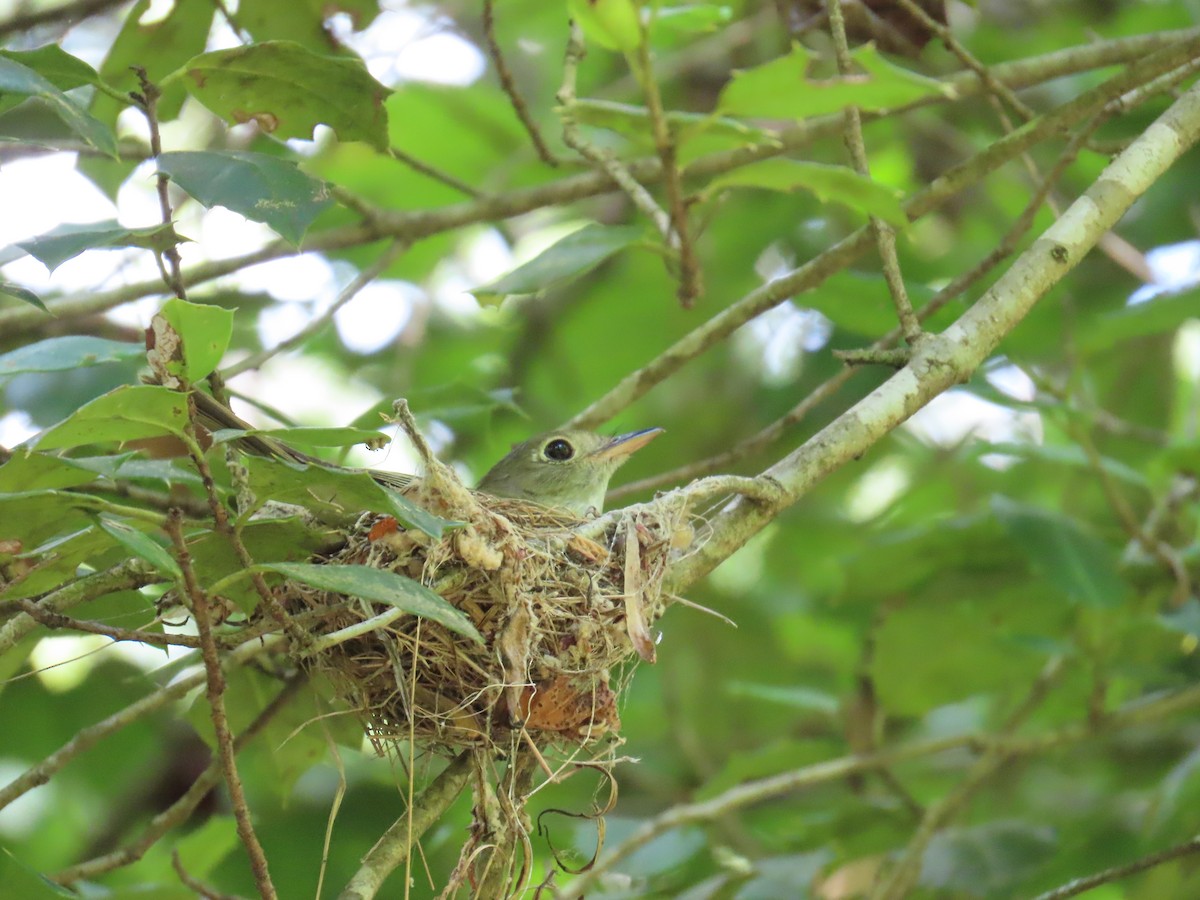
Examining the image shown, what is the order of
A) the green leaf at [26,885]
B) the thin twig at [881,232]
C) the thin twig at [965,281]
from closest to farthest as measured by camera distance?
the green leaf at [26,885]
the thin twig at [881,232]
the thin twig at [965,281]

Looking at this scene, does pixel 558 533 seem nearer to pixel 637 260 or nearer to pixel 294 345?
pixel 294 345

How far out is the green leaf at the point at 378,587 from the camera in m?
2.28

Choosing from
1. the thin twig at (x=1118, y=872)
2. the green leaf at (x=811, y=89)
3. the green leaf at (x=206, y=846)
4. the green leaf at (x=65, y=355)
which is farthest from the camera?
the green leaf at (x=206, y=846)

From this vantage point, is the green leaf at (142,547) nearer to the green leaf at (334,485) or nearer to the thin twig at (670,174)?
the green leaf at (334,485)

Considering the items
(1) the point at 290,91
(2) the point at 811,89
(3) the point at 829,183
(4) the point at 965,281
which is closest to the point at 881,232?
(3) the point at 829,183

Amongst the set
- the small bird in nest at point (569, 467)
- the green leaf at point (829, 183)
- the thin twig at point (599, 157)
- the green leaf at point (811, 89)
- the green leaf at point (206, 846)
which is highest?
the green leaf at point (811, 89)

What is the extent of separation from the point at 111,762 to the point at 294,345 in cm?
222

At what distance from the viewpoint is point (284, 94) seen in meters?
3.17

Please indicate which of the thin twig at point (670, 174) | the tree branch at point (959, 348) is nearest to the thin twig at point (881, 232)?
the tree branch at point (959, 348)

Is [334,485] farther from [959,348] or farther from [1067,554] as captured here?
[1067,554]

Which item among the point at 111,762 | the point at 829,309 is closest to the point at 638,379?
the point at 829,309

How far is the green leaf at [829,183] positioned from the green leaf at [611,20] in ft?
1.32

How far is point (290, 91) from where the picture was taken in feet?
10.4

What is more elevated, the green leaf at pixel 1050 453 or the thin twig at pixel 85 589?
the thin twig at pixel 85 589
